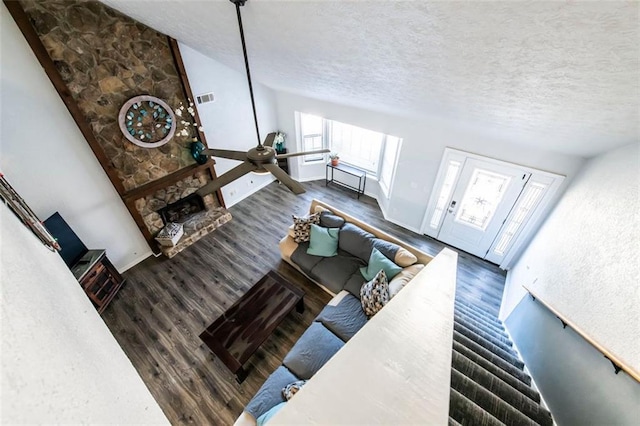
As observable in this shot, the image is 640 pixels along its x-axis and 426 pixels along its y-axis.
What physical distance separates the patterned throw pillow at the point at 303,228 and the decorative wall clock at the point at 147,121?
244 cm

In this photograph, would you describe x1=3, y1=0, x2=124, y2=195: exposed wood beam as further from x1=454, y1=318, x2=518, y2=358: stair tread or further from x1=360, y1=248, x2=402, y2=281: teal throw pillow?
x1=454, y1=318, x2=518, y2=358: stair tread

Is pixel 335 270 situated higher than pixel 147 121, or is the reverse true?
pixel 147 121

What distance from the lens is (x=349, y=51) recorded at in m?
1.88

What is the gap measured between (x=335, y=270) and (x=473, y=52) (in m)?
2.89

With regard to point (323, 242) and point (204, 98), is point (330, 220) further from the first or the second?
point (204, 98)

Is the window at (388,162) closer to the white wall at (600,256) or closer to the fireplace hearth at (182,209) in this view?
the white wall at (600,256)

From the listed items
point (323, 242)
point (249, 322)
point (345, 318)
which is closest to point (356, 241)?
point (323, 242)

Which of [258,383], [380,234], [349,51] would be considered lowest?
[258,383]

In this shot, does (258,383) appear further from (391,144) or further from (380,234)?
(391,144)

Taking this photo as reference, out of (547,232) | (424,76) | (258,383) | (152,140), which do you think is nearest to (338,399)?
(424,76)

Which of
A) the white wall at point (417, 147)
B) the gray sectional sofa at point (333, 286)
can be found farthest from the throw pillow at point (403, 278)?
the white wall at point (417, 147)

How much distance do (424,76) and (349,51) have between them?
600 millimetres

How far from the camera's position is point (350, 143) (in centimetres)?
586

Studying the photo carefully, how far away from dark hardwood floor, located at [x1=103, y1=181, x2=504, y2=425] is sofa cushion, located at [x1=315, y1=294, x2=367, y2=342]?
499mm
